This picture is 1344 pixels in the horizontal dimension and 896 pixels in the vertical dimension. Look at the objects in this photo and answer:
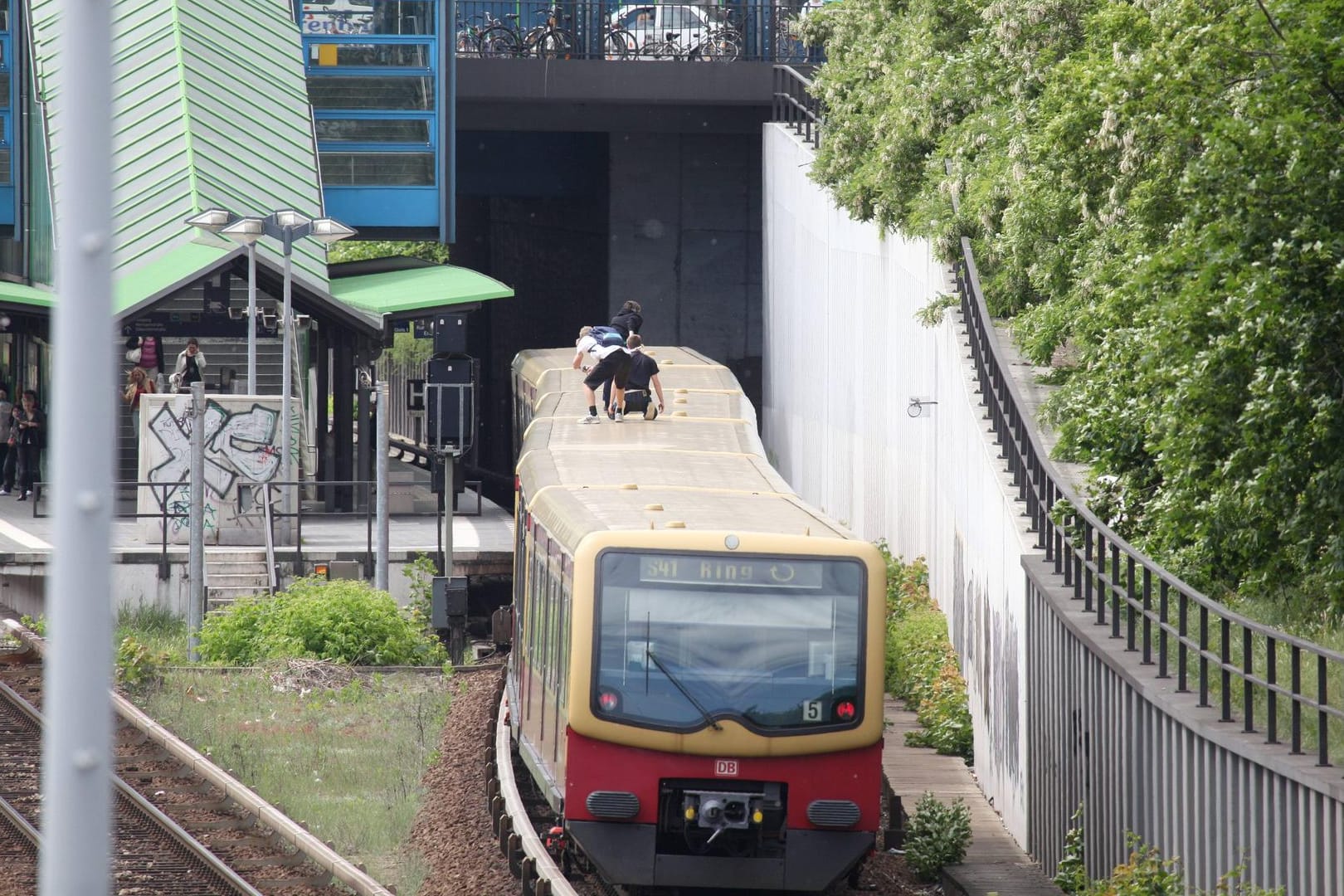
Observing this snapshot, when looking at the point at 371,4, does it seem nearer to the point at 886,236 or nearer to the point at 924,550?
the point at 886,236

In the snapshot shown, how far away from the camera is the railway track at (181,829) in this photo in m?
12.6

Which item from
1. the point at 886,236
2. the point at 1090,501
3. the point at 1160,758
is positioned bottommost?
the point at 1160,758

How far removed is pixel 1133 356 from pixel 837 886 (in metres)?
4.30

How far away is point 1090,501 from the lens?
45.3 feet

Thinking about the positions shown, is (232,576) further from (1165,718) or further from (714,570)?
(1165,718)

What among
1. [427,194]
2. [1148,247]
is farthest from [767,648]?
[427,194]

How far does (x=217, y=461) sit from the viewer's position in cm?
2567

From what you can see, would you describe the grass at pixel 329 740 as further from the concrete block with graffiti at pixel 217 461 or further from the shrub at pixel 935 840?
the concrete block with graffiti at pixel 217 461

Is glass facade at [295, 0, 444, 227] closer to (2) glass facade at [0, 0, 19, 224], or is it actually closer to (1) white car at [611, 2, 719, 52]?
(1) white car at [611, 2, 719, 52]

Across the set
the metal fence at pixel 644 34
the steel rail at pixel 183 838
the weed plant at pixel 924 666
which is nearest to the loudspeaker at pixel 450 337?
the weed plant at pixel 924 666

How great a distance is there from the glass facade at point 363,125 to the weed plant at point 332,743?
48.3 ft

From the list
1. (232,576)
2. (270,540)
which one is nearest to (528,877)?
(270,540)

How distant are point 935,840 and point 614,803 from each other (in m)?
2.56

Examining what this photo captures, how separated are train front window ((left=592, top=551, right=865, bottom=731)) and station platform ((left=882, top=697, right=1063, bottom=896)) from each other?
1.31 metres
